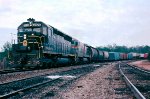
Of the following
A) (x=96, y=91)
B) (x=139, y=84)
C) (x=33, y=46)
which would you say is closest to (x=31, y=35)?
(x=33, y=46)

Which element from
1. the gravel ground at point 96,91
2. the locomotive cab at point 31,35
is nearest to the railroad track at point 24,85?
the gravel ground at point 96,91

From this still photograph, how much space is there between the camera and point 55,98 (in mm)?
8414

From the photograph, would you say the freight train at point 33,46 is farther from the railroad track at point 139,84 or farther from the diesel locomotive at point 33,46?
the railroad track at point 139,84

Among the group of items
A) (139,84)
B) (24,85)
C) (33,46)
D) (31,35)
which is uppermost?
(31,35)

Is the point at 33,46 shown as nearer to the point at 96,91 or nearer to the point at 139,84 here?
the point at 139,84

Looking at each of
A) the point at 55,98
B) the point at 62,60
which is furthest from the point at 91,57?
the point at 55,98

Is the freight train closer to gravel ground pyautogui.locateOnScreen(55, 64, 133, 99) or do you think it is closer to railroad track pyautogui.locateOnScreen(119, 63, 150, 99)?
railroad track pyautogui.locateOnScreen(119, 63, 150, 99)

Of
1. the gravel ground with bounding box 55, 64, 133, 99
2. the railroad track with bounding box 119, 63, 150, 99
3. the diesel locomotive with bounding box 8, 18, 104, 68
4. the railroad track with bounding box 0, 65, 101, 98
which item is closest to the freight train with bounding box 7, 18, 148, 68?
the diesel locomotive with bounding box 8, 18, 104, 68

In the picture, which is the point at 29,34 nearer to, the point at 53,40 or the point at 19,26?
the point at 19,26

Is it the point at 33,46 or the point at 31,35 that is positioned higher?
the point at 31,35

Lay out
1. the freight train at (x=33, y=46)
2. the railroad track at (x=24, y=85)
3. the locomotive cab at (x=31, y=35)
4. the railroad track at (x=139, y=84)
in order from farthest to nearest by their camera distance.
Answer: the locomotive cab at (x=31, y=35), the freight train at (x=33, y=46), the railroad track at (x=24, y=85), the railroad track at (x=139, y=84)

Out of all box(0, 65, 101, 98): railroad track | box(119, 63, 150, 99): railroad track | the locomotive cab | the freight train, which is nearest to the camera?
box(119, 63, 150, 99): railroad track

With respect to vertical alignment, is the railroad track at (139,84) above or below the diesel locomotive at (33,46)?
below

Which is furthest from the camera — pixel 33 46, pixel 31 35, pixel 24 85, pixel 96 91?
pixel 31 35
